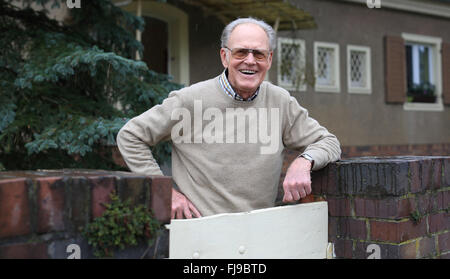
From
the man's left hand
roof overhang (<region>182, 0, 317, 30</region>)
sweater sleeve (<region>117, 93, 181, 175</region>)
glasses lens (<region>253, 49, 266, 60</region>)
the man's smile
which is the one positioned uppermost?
roof overhang (<region>182, 0, 317, 30</region>)

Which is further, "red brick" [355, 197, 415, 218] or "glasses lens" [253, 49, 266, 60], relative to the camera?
"glasses lens" [253, 49, 266, 60]

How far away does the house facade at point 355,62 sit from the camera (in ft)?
31.4

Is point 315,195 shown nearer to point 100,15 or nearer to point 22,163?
point 22,163

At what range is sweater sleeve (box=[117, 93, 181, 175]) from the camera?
7.18 feet

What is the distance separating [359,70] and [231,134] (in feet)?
33.8

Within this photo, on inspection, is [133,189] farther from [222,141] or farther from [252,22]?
[252,22]

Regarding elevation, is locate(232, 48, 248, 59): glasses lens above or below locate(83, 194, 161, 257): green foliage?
above

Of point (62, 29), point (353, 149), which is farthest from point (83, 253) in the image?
point (353, 149)

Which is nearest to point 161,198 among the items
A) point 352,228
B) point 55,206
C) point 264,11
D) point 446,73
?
point 55,206

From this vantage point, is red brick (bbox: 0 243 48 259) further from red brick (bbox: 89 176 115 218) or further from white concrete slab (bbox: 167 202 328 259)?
white concrete slab (bbox: 167 202 328 259)

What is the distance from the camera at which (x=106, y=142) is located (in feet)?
13.0

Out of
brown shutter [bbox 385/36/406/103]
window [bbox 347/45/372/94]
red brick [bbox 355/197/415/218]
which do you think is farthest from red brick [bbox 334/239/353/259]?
brown shutter [bbox 385/36/406/103]

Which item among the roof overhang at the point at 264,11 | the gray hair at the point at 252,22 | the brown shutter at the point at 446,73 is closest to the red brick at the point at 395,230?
the gray hair at the point at 252,22

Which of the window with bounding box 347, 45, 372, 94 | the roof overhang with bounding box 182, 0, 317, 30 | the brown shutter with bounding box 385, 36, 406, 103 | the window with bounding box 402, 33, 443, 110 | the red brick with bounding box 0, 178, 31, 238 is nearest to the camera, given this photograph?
the red brick with bounding box 0, 178, 31, 238
